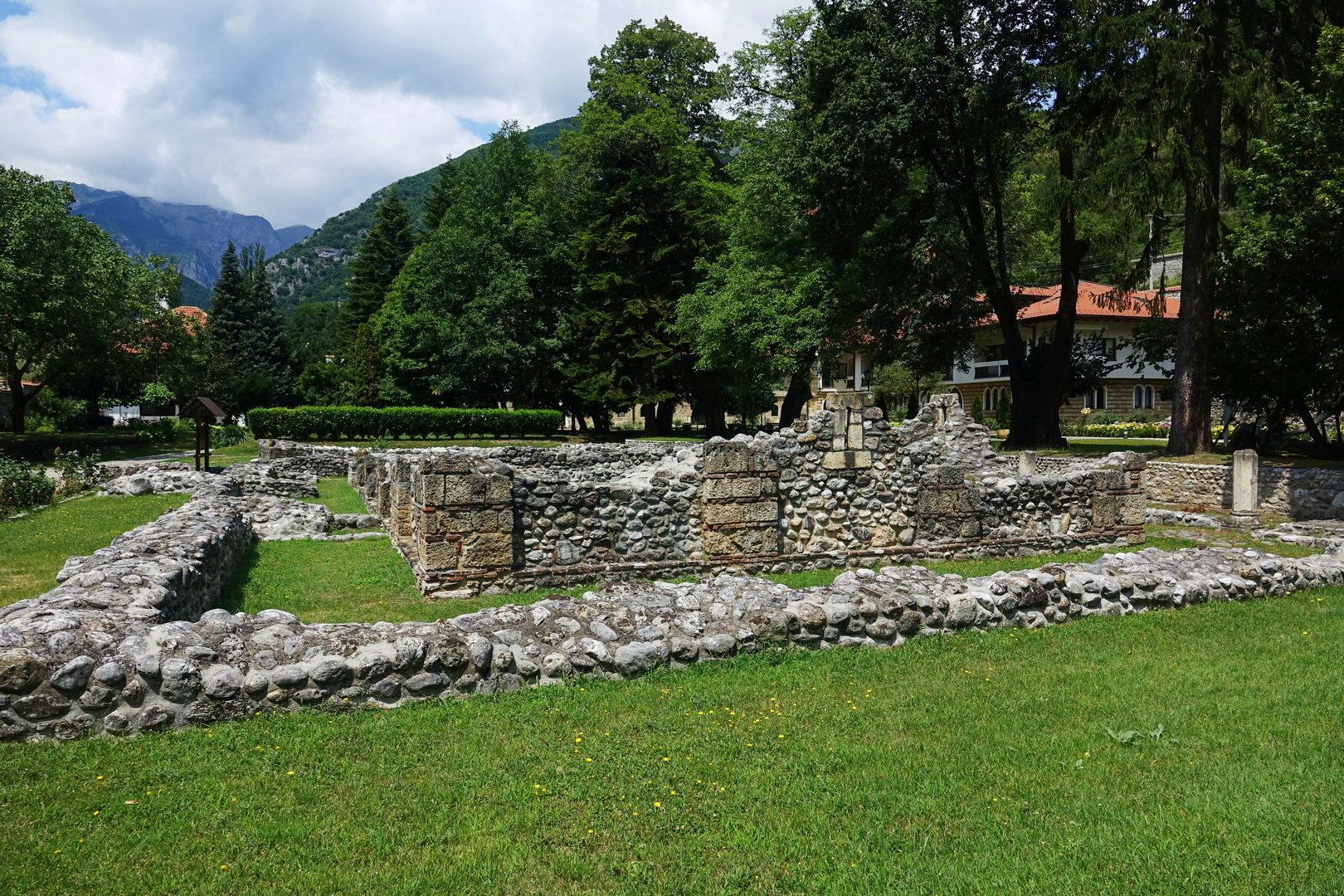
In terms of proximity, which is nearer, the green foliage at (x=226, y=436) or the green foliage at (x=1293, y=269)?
the green foliage at (x=1293, y=269)

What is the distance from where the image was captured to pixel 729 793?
4.41 meters

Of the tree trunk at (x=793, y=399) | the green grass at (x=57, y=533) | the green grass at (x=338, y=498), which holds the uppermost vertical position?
the tree trunk at (x=793, y=399)

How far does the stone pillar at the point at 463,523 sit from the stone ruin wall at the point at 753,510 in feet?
0.05

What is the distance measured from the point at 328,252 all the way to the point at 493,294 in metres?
150

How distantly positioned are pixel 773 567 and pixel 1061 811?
7.40 metres

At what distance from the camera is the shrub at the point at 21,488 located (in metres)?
16.0

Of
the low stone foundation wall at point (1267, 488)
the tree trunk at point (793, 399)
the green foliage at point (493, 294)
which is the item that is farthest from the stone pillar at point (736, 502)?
the green foliage at point (493, 294)

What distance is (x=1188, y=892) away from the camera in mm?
3494

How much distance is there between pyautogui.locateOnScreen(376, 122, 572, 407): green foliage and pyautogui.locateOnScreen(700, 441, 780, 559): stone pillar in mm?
31539

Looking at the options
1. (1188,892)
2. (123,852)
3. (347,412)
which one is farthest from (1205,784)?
(347,412)

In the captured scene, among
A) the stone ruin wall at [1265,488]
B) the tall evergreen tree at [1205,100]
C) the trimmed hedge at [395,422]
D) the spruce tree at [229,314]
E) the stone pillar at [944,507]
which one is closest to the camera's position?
the stone pillar at [944,507]

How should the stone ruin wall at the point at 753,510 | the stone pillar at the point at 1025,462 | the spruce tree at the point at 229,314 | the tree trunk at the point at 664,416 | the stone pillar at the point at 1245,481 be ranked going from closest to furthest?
1. the stone ruin wall at the point at 753,510
2. the stone pillar at the point at 1245,481
3. the stone pillar at the point at 1025,462
4. the tree trunk at the point at 664,416
5. the spruce tree at the point at 229,314

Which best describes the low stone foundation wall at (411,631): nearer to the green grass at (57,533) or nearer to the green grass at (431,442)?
the green grass at (57,533)

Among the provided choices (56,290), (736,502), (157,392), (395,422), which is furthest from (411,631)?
(157,392)
